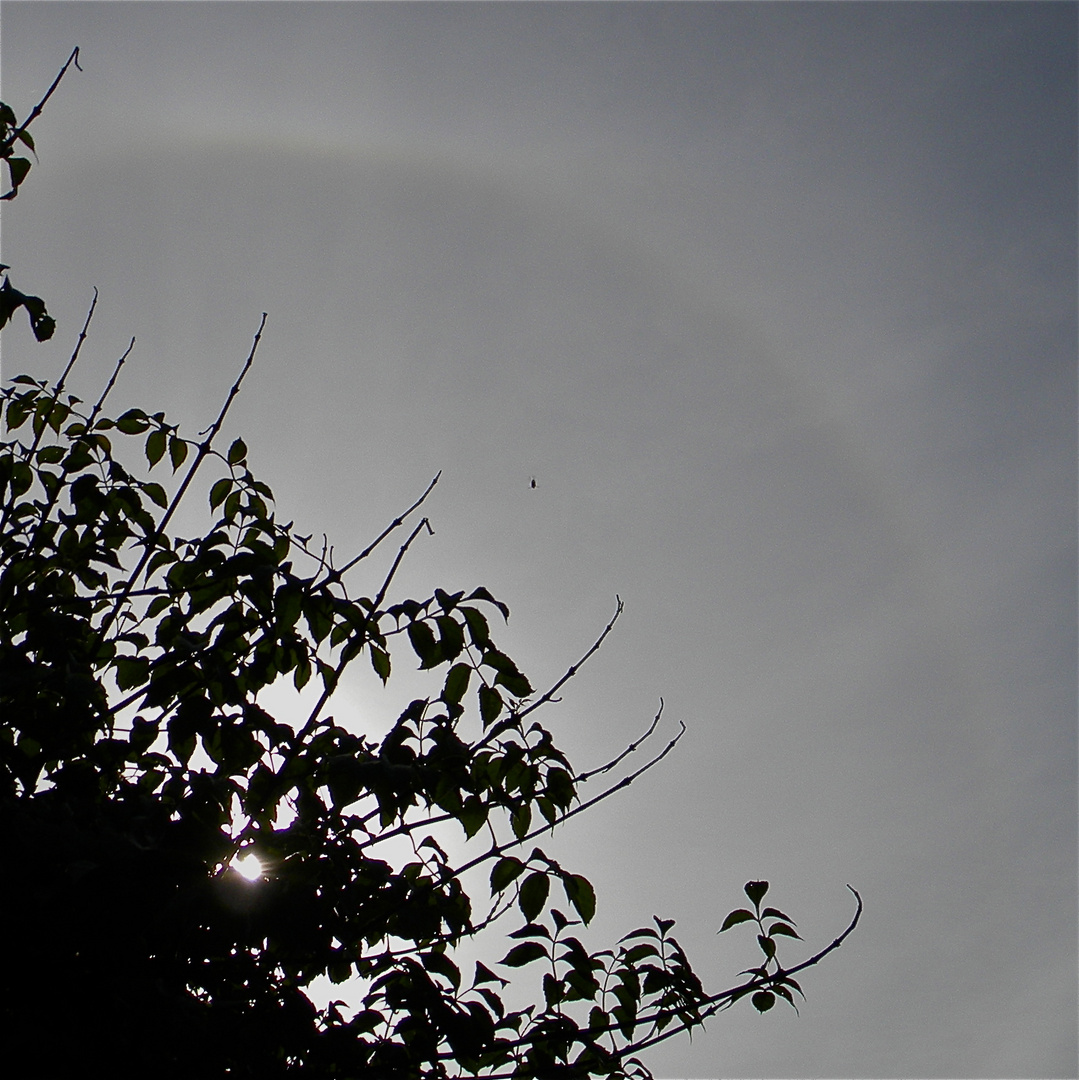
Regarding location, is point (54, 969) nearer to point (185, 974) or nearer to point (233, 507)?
point (185, 974)

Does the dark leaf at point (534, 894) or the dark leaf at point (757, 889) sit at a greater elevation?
the dark leaf at point (757, 889)

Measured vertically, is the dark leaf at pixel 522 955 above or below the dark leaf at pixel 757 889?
below

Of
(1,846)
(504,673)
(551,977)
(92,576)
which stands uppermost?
(92,576)

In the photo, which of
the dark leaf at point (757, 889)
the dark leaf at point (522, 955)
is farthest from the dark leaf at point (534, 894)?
the dark leaf at point (757, 889)

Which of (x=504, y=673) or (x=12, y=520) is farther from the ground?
(x=12, y=520)

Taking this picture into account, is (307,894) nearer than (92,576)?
Yes

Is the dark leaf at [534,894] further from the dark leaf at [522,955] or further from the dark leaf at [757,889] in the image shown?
the dark leaf at [757,889]

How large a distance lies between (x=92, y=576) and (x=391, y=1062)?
2.06 meters

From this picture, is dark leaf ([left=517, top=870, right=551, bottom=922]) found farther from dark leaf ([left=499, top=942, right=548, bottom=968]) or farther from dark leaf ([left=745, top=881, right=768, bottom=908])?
dark leaf ([left=745, top=881, right=768, bottom=908])

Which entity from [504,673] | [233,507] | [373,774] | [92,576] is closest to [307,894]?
[373,774]

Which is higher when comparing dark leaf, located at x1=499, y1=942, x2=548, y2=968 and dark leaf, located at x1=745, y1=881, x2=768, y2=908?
dark leaf, located at x1=745, y1=881, x2=768, y2=908

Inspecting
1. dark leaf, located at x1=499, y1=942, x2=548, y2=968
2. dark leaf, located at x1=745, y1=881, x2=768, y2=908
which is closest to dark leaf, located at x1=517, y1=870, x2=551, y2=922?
dark leaf, located at x1=499, y1=942, x2=548, y2=968

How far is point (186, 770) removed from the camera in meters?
2.76

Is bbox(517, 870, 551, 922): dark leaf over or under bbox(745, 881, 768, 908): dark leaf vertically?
under
